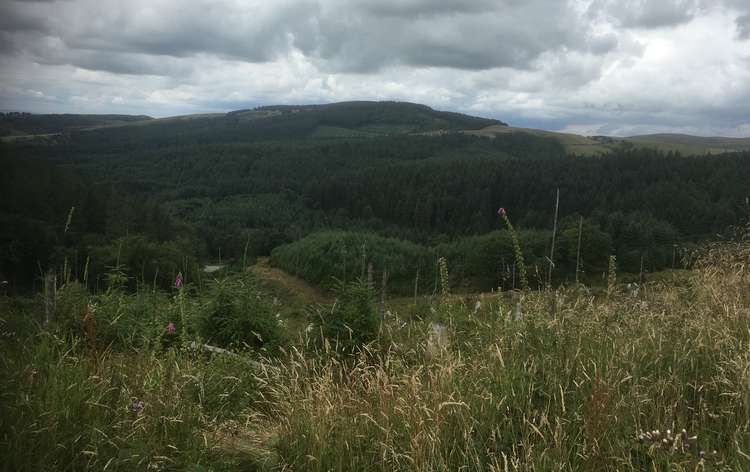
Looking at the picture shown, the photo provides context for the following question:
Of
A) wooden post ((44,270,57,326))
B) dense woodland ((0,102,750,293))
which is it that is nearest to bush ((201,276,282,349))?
wooden post ((44,270,57,326))

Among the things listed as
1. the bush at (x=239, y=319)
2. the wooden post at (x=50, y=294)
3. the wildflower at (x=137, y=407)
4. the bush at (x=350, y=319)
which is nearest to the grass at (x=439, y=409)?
the wildflower at (x=137, y=407)

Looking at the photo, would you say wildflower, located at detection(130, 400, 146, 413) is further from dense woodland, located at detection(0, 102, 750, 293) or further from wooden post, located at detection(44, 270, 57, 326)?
wooden post, located at detection(44, 270, 57, 326)

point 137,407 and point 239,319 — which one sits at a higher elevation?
point 137,407

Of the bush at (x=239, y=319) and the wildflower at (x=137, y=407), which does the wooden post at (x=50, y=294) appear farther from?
the wildflower at (x=137, y=407)

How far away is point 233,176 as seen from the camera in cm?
13925

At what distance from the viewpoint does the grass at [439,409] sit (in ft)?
9.27

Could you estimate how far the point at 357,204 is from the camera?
104438 mm

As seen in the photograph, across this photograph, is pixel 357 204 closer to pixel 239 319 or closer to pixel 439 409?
pixel 239 319

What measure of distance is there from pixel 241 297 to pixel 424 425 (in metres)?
3.38

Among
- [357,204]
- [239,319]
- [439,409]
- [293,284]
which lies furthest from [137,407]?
[357,204]

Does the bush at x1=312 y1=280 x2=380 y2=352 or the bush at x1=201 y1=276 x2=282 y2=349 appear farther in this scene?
the bush at x1=201 y1=276 x2=282 y2=349

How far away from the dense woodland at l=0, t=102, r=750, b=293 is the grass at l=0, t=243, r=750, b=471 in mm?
1388

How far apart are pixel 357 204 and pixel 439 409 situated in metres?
102

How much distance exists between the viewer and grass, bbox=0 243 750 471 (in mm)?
2824
